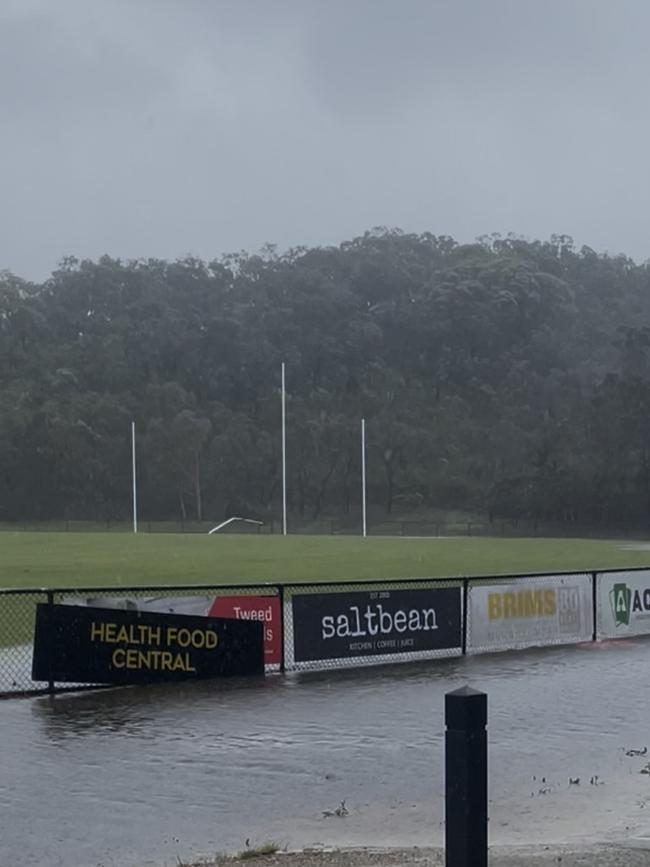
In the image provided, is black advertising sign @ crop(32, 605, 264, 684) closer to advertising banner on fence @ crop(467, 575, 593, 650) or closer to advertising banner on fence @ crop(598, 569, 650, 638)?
advertising banner on fence @ crop(467, 575, 593, 650)

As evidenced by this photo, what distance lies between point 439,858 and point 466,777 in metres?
1.72

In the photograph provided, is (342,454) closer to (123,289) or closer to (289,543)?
(123,289)

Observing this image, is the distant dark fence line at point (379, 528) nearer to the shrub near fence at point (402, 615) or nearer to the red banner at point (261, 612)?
the shrub near fence at point (402, 615)

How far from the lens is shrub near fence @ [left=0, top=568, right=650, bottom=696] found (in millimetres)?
18516

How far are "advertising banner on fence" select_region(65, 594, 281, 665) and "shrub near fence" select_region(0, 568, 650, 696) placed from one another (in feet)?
0.04

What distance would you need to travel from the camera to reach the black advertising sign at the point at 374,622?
19.3 metres

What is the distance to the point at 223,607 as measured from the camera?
1841 cm

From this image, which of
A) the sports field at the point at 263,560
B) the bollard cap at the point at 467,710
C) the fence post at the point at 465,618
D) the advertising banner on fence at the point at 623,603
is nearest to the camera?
the bollard cap at the point at 467,710

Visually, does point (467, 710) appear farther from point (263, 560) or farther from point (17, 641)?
point (263, 560)

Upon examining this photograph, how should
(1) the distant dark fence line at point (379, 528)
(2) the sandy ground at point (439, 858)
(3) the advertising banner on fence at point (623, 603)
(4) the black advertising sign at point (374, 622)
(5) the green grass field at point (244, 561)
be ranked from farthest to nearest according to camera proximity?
(1) the distant dark fence line at point (379, 528) < (5) the green grass field at point (244, 561) < (3) the advertising banner on fence at point (623, 603) < (4) the black advertising sign at point (374, 622) < (2) the sandy ground at point (439, 858)

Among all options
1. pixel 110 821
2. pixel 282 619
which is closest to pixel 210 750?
pixel 110 821

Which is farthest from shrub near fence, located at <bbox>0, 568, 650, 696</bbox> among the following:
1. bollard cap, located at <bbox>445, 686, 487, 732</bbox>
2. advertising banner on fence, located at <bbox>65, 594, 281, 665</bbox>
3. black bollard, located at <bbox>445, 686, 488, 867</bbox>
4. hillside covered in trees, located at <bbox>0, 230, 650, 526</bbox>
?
hillside covered in trees, located at <bbox>0, 230, 650, 526</bbox>

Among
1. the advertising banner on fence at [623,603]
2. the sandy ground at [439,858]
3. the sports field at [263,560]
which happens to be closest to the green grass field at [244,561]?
the sports field at [263,560]

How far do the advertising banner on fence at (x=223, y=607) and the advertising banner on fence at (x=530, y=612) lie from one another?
11.9ft
